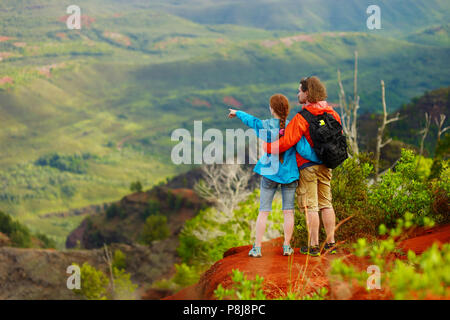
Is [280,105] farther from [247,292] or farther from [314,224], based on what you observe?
[247,292]

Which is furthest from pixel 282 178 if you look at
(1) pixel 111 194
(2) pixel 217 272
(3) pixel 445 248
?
(1) pixel 111 194

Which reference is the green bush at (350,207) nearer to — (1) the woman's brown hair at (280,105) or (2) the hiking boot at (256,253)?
(2) the hiking boot at (256,253)

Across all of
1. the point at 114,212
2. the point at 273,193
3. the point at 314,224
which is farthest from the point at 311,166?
the point at 114,212

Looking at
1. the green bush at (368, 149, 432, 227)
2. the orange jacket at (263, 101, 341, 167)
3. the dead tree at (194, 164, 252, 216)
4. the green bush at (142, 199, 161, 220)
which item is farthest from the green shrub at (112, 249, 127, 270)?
the orange jacket at (263, 101, 341, 167)

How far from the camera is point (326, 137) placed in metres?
4.74

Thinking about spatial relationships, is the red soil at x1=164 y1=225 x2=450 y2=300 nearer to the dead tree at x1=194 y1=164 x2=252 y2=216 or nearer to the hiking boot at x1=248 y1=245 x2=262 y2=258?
the hiking boot at x1=248 y1=245 x2=262 y2=258

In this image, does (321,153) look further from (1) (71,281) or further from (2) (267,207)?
(1) (71,281)

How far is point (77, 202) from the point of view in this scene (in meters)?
187

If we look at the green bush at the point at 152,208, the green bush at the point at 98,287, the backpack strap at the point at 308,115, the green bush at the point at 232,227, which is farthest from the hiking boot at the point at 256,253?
the green bush at the point at 152,208

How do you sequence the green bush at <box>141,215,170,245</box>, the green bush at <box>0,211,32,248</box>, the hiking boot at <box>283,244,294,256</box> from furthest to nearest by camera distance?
the green bush at <box>0,211,32,248</box> → the green bush at <box>141,215,170,245</box> → the hiking boot at <box>283,244,294,256</box>

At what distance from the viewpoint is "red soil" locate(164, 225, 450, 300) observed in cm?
357

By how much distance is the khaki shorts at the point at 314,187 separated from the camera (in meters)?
4.94

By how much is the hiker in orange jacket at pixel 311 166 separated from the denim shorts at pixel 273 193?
0.30 feet

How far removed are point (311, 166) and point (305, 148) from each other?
0.23 meters
